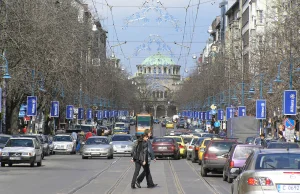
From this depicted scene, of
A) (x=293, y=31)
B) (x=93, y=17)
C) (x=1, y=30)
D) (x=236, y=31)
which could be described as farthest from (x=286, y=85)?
(x=236, y=31)

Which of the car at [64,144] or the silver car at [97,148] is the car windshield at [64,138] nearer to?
the car at [64,144]

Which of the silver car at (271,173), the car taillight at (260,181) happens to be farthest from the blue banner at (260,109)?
the car taillight at (260,181)

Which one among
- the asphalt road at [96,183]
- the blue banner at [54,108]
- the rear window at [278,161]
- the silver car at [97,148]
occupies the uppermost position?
the blue banner at [54,108]

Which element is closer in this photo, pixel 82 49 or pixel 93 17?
pixel 82 49

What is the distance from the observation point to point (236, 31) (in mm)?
133000

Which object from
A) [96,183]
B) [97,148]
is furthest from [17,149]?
[97,148]

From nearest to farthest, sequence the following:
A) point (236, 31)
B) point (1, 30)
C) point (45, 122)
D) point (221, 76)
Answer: point (1, 30)
point (45, 122)
point (221, 76)
point (236, 31)

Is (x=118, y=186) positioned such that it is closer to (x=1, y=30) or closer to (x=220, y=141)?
(x=220, y=141)

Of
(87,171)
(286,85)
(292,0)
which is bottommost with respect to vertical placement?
(87,171)

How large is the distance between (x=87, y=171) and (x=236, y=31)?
97.2m

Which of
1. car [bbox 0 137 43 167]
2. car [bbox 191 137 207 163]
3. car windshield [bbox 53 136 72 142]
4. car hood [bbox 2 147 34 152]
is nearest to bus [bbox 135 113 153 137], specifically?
car windshield [bbox 53 136 72 142]

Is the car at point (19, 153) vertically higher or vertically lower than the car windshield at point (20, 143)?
lower

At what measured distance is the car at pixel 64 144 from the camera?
200ft

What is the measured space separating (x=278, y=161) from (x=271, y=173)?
2.49 feet
